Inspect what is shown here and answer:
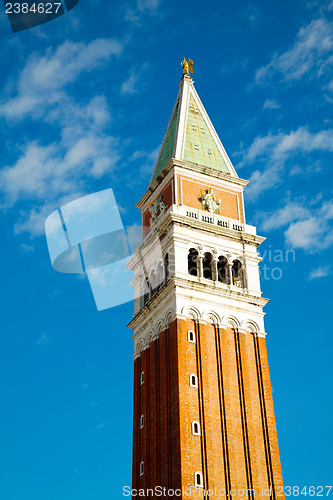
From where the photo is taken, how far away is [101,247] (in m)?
61.6

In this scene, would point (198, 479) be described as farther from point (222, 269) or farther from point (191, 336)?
point (222, 269)

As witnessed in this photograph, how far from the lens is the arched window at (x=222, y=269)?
214ft

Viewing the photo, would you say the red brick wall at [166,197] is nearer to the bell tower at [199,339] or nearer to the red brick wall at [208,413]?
the bell tower at [199,339]

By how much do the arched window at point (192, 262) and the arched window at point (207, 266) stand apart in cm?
88

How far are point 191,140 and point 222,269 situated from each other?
1614 cm

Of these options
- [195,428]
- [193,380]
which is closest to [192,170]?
[193,380]

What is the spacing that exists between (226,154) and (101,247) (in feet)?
70.7

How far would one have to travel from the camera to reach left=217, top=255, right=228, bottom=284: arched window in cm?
6531

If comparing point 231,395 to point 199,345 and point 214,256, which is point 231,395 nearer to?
point 199,345

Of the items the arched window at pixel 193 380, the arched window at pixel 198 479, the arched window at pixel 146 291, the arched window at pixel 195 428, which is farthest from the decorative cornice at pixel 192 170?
the arched window at pixel 198 479

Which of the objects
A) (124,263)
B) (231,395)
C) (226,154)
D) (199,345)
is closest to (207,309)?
(199,345)

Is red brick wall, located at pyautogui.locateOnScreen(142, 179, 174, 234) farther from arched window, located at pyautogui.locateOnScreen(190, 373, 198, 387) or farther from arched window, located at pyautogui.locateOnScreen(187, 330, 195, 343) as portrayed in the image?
arched window, located at pyautogui.locateOnScreen(190, 373, 198, 387)

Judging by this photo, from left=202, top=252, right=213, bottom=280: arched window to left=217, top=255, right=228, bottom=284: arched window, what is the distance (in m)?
0.82

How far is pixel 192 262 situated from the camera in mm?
65688
